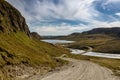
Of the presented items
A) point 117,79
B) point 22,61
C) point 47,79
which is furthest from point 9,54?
point 117,79

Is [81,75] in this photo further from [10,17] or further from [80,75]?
[10,17]

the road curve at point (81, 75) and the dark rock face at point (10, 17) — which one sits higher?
the dark rock face at point (10, 17)

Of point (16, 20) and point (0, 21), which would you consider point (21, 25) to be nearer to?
point (16, 20)

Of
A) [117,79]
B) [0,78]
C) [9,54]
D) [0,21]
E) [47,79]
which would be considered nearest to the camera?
[0,78]

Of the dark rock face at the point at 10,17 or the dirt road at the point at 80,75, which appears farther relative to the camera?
the dark rock face at the point at 10,17

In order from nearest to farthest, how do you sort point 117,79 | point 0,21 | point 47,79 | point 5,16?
point 47,79, point 117,79, point 0,21, point 5,16

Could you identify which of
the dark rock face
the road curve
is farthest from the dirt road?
the dark rock face

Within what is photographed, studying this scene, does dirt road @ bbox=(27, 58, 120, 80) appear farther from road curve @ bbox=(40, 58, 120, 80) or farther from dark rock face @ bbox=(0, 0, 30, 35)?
dark rock face @ bbox=(0, 0, 30, 35)

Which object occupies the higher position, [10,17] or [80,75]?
[10,17]

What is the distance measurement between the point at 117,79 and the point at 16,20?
123785 mm

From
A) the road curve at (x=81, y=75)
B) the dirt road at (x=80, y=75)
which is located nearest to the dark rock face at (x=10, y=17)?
the dirt road at (x=80, y=75)

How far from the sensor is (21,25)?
587ft

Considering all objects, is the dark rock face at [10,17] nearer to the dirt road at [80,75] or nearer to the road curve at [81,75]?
the dirt road at [80,75]

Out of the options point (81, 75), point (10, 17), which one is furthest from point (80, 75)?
point (10, 17)
